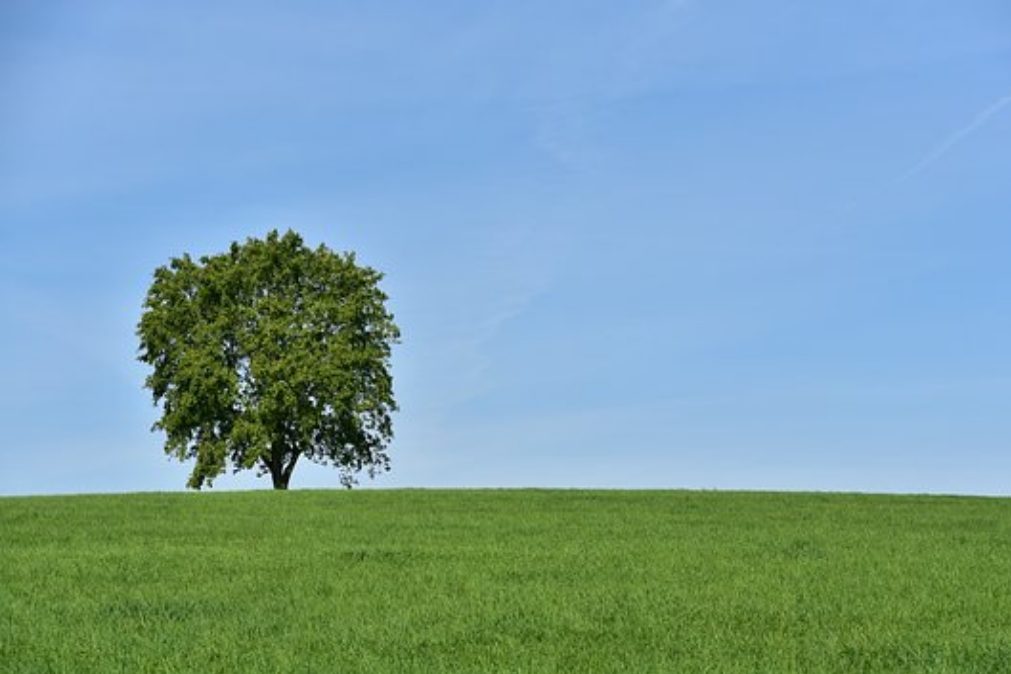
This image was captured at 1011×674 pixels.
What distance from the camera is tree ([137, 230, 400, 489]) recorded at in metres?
53.8

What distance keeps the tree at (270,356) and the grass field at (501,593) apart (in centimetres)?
2164

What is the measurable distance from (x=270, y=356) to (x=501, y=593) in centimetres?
4066

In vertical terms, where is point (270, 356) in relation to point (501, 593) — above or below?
above

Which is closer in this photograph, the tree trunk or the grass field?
the grass field

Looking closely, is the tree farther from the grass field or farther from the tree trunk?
the grass field

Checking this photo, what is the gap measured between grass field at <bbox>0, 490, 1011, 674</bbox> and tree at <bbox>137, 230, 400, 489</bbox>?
2164 centimetres

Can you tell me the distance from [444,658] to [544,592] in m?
4.84

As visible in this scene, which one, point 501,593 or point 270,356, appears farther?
point 270,356

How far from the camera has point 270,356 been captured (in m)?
54.6

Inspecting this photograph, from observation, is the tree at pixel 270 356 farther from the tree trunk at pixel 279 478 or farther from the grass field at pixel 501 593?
the grass field at pixel 501 593

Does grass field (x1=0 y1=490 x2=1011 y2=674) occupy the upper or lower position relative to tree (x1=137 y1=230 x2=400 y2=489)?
lower

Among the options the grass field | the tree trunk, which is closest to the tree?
the tree trunk

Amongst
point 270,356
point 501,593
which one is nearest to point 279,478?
point 270,356

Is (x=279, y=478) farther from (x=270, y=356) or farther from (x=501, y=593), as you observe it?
(x=501, y=593)
